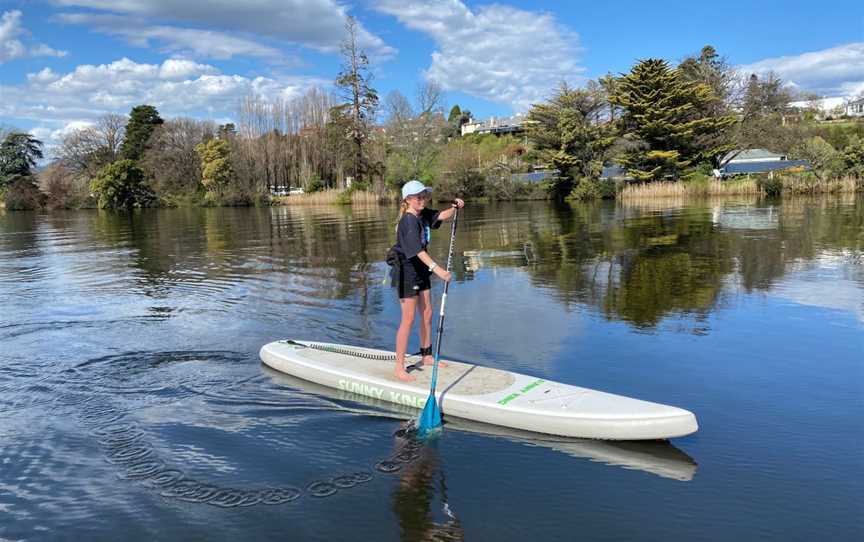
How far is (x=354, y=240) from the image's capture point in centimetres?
2364

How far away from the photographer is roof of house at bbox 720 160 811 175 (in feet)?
153

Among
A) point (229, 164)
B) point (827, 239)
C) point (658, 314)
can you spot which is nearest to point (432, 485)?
point (658, 314)

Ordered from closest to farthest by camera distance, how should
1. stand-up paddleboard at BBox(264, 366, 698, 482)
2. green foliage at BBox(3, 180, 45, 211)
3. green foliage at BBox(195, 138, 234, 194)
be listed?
1. stand-up paddleboard at BBox(264, 366, 698, 482)
2. green foliage at BBox(195, 138, 234, 194)
3. green foliage at BBox(3, 180, 45, 211)

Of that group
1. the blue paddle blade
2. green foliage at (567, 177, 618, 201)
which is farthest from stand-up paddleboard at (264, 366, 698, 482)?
green foliage at (567, 177, 618, 201)

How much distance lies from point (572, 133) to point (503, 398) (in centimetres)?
4399

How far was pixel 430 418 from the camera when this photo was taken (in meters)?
5.84

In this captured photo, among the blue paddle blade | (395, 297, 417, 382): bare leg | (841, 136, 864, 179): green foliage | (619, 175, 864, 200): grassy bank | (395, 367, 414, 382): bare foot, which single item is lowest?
the blue paddle blade

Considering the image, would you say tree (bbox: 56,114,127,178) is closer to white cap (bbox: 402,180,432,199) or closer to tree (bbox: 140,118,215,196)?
tree (bbox: 140,118,215,196)

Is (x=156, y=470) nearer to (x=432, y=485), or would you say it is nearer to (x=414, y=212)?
(x=432, y=485)

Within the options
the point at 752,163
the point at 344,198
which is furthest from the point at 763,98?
the point at 344,198

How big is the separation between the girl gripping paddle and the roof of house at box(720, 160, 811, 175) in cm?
4311

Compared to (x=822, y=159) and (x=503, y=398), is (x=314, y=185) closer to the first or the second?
(x=822, y=159)

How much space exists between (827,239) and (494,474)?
17187 mm

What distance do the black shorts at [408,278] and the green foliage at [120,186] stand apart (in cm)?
6593
